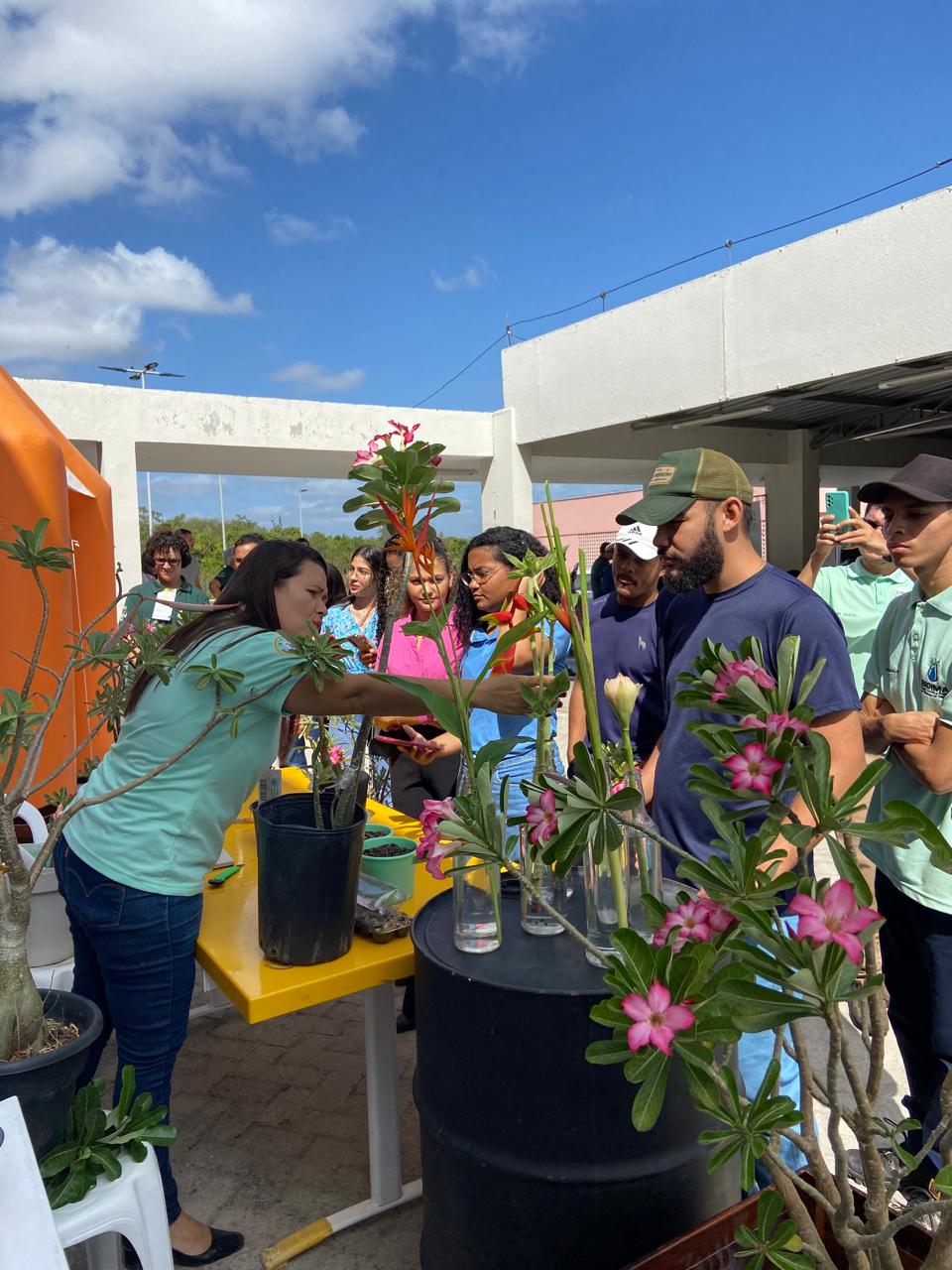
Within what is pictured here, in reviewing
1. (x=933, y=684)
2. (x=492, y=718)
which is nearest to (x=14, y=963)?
(x=492, y=718)

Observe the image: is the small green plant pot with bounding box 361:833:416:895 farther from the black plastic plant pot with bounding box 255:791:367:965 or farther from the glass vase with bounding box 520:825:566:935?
the glass vase with bounding box 520:825:566:935

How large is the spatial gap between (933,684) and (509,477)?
10.6m

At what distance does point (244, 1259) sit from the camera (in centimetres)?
206

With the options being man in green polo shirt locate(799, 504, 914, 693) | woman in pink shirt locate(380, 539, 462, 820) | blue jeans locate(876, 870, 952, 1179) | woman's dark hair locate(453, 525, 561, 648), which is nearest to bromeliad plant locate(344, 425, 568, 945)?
blue jeans locate(876, 870, 952, 1179)

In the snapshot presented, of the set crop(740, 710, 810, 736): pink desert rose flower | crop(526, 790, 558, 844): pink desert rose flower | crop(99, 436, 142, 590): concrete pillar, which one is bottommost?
crop(526, 790, 558, 844): pink desert rose flower

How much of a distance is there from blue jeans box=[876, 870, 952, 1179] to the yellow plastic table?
1064 mm

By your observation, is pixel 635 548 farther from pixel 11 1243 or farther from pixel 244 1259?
pixel 11 1243

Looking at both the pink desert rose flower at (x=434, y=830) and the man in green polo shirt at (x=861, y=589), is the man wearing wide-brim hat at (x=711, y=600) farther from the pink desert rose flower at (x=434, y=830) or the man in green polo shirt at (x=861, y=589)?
the man in green polo shirt at (x=861, y=589)

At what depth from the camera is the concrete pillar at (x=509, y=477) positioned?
1239 centimetres

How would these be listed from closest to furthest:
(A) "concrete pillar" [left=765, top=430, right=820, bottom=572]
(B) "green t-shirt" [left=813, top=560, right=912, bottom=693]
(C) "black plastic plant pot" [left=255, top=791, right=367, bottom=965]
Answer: (C) "black plastic plant pot" [left=255, top=791, right=367, bottom=965] < (B) "green t-shirt" [left=813, top=560, right=912, bottom=693] < (A) "concrete pillar" [left=765, top=430, right=820, bottom=572]

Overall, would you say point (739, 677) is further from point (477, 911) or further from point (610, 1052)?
point (477, 911)

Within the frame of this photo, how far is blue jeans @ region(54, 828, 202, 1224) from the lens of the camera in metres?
1.80

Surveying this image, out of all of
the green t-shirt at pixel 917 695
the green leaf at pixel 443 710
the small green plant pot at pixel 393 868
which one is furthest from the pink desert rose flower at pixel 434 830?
the green t-shirt at pixel 917 695

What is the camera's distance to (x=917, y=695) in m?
2.13
